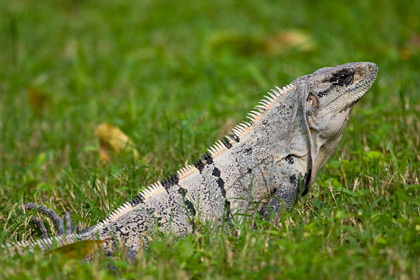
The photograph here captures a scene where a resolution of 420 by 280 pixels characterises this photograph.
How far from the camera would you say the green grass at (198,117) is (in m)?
3.88

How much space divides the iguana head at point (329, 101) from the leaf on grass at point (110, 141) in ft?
7.38

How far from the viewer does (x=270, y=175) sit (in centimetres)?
452

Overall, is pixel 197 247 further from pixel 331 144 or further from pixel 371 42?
pixel 371 42

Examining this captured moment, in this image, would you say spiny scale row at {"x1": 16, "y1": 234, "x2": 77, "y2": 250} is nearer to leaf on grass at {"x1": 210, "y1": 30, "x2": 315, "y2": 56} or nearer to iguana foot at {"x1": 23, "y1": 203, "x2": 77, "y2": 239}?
iguana foot at {"x1": 23, "y1": 203, "x2": 77, "y2": 239}

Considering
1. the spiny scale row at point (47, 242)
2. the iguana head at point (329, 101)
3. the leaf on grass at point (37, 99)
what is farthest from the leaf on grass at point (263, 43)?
the spiny scale row at point (47, 242)

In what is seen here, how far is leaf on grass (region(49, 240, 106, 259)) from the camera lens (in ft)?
13.1

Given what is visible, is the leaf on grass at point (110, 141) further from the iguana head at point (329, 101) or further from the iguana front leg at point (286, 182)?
the iguana head at point (329, 101)

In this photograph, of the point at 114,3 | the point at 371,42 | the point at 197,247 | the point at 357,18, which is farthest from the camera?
the point at 114,3

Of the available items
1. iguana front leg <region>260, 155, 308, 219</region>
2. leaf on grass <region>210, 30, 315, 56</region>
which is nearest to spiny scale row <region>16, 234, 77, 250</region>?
iguana front leg <region>260, 155, 308, 219</region>

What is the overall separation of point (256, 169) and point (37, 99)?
187 inches

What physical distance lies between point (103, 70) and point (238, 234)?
6063 millimetres

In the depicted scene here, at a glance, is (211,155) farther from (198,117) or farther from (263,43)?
(263,43)

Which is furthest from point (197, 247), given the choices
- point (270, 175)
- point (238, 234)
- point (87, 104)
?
point (87, 104)

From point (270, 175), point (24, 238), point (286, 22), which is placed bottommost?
point (24, 238)
